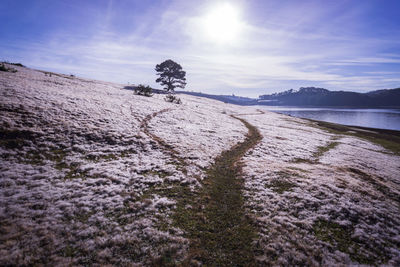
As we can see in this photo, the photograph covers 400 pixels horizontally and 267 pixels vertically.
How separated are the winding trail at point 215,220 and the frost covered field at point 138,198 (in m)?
0.44

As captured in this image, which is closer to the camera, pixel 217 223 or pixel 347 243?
pixel 347 243

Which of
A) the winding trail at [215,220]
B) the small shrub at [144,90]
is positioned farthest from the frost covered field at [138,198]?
the small shrub at [144,90]

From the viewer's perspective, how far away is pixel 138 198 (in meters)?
11.0

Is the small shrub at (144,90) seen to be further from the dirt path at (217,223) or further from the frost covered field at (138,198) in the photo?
the dirt path at (217,223)

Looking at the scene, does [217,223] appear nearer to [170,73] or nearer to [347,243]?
A: [347,243]

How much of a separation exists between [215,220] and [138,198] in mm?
5365

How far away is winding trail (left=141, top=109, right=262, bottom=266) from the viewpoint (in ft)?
25.6

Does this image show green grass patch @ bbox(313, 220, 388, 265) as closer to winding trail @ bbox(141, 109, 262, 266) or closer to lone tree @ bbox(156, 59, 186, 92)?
winding trail @ bbox(141, 109, 262, 266)

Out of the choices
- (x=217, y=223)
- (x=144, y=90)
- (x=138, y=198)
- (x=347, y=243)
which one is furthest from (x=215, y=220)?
(x=144, y=90)

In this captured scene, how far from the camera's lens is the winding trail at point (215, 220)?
781 centimetres

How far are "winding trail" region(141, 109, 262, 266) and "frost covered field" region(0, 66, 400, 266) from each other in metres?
0.44

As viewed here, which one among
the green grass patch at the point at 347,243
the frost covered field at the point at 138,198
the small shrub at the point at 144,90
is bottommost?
the green grass patch at the point at 347,243

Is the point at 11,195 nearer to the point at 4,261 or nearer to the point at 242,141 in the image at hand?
the point at 4,261

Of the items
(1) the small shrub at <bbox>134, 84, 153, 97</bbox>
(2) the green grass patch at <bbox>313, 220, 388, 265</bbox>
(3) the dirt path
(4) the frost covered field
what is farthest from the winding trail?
(1) the small shrub at <bbox>134, 84, 153, 97</bbox>
